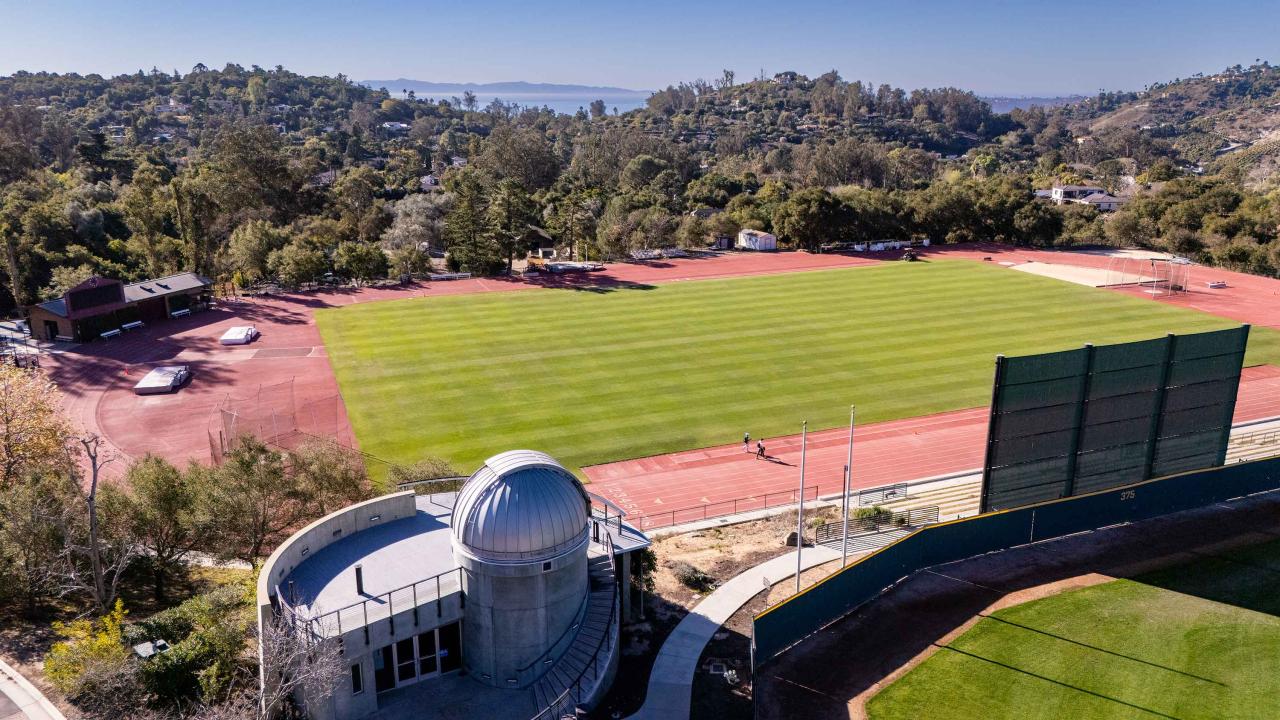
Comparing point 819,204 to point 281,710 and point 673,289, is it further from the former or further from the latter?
point 281,710

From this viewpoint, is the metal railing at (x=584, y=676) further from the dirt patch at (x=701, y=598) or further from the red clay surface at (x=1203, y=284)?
the red clay surface at (x=1203, y=284)

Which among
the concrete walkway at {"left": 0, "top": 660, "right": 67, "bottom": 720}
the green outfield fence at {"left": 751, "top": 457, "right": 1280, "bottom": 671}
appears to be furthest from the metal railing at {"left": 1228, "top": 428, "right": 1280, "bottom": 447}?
the concrete walkway at {"left": 0, "top": 660, "right": 67, "bottom": 720}

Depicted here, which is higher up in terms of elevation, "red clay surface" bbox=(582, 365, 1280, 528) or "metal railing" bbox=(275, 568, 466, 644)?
"metal railing" bbox=(275, 568, 466, 644)

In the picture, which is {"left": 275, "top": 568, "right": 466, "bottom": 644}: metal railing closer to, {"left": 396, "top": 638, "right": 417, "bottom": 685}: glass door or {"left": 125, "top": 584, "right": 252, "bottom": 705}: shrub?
{"left": 396, "top": 638, "right": 417, "bottom": 685}: glass door

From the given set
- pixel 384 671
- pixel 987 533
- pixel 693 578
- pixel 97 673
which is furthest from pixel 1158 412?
pixel 97 673

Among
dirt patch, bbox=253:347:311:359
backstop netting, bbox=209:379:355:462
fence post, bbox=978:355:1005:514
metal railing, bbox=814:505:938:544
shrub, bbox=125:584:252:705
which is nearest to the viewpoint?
shrub, bbox=125:584:252:705

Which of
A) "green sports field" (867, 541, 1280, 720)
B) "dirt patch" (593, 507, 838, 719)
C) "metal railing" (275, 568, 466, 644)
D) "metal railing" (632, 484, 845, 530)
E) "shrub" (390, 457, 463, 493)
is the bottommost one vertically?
"metal railing" (632, 484, 845, 530)

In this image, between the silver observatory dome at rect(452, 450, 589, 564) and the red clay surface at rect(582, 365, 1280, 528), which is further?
the red clay surface at rect(582, 365, 1280, 528)

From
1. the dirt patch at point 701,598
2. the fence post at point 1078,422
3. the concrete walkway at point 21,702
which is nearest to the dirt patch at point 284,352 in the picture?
the dirt patch at point 701,598
